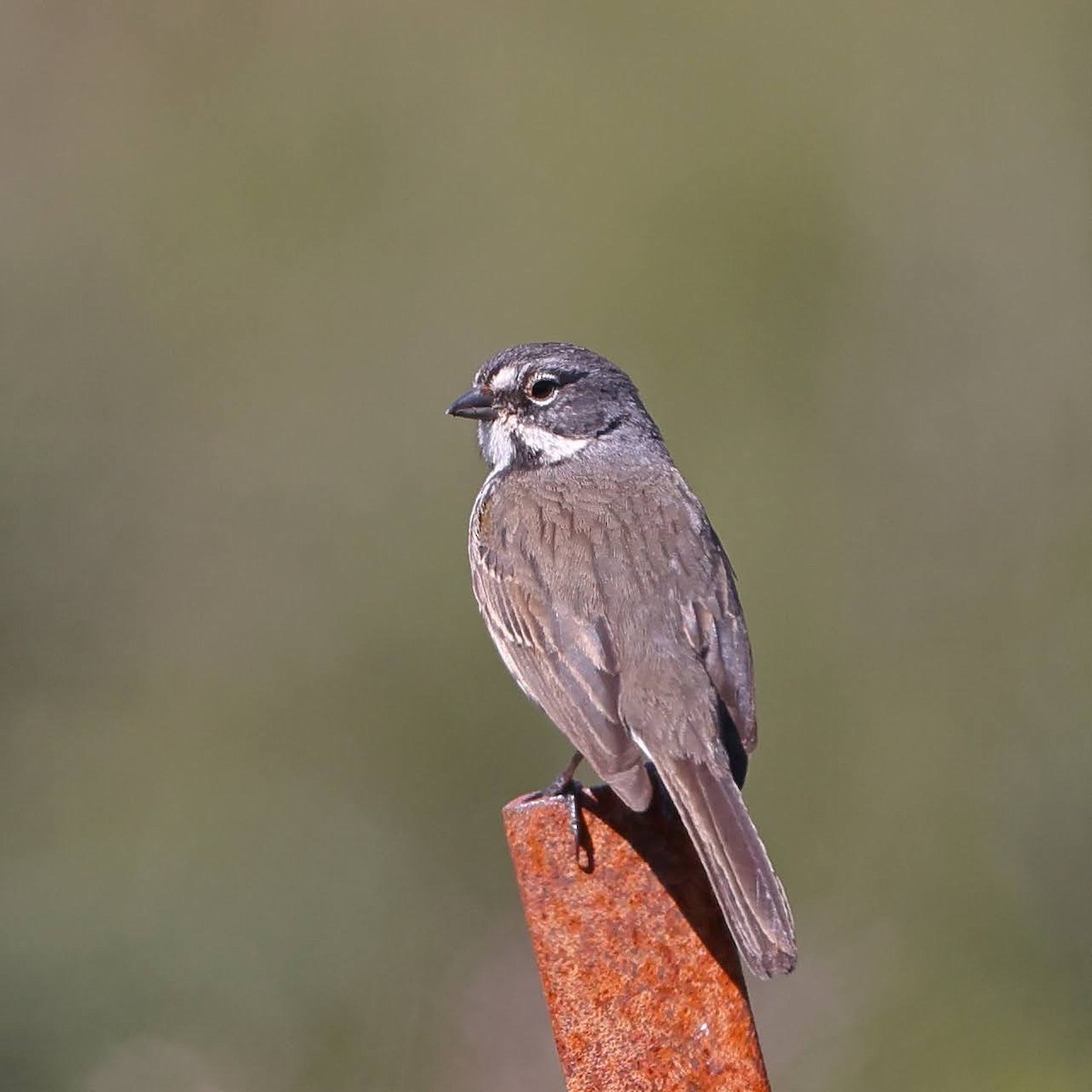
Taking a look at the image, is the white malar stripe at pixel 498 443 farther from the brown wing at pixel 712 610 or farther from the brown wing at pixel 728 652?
the brown wing at pixel 728 652

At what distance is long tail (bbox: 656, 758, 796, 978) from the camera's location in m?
3.84

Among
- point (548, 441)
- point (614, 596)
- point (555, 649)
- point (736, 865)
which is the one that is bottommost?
point (736, 865)

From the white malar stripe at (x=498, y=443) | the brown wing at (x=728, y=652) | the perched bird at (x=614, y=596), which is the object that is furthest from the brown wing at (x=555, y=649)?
the white malar stripe at (x=498, y=443)

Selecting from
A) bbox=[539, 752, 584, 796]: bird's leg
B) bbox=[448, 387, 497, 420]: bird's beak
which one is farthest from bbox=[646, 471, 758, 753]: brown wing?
bbox=[448, 387, 497, 420]: bird's beak

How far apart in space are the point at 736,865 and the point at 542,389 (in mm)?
2569

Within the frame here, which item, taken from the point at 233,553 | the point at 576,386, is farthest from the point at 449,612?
the point at 576,386

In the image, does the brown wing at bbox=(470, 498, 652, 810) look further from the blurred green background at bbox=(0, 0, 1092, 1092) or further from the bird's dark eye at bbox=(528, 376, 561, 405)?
the blurred green background at bbox=(0, 0, 1092, 1092)

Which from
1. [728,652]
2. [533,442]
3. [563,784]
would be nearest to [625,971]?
[563,784]

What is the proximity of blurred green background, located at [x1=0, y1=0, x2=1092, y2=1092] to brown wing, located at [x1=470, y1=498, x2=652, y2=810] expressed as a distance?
5.78ft

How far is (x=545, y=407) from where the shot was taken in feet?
20.5

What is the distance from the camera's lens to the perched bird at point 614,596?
4.56 meters

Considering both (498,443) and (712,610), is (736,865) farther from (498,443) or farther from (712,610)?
(498,443)

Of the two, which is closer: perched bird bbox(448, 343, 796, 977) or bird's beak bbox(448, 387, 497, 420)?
perched bird bbox(448, 343, 796, 977)

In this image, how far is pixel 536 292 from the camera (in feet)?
31.1
